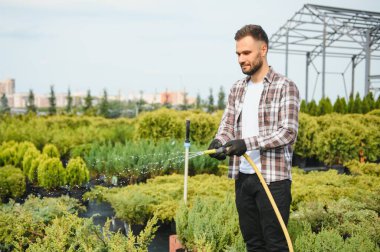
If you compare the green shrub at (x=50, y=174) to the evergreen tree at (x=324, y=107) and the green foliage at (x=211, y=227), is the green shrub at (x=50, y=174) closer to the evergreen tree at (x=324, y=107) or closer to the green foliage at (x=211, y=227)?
the green foliage at (x=211, y=227)

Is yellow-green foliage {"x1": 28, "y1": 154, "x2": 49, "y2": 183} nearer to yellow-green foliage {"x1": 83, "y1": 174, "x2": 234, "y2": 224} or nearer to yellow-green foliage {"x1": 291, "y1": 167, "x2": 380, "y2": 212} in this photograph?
yellow-green foliage {"x1": 83, "y1": 174, "x2": 234, "y2": 224}

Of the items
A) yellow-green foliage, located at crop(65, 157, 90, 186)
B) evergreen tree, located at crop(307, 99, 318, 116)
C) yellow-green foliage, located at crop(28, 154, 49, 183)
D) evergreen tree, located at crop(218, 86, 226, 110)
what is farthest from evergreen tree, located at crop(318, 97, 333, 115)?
evergreen tree, located at crop(218, 86, 226, 110)

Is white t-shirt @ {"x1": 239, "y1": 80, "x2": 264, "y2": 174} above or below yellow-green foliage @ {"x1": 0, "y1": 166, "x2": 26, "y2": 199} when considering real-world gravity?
above

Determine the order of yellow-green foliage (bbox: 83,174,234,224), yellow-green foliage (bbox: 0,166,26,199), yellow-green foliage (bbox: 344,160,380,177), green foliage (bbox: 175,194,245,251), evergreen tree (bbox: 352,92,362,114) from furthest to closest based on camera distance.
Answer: evergreen tree (bbox: 352,92,362,114)
yellow-green foliage (bbox: 344,160,380,177)
yellow-green foliage (bbox: 0,166,26,199)
yellow-green foliage (bbox: 83,174,234,224)
green foliage (bbox: 175,194,245,251)

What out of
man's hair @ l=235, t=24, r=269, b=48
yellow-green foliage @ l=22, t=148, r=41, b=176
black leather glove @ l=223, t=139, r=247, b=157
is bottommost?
yellow-green foliage @ l=22, t=148, r=41, b=176

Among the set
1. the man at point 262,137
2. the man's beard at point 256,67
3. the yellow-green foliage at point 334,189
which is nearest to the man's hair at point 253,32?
the man at point 262,137

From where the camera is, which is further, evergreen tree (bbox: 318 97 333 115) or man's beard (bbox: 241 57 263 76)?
evergreen tree (bbox: 318 97 333 115)

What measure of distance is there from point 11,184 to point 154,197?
7.64 ft

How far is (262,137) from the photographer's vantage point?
2.37 meters

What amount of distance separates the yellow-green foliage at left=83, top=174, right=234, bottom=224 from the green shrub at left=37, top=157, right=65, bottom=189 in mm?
884

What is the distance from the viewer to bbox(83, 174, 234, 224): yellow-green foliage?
14.7 ft

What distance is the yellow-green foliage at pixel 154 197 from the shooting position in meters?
4.47

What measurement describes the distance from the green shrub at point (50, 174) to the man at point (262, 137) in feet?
13.1

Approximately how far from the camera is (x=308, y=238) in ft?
10.2
